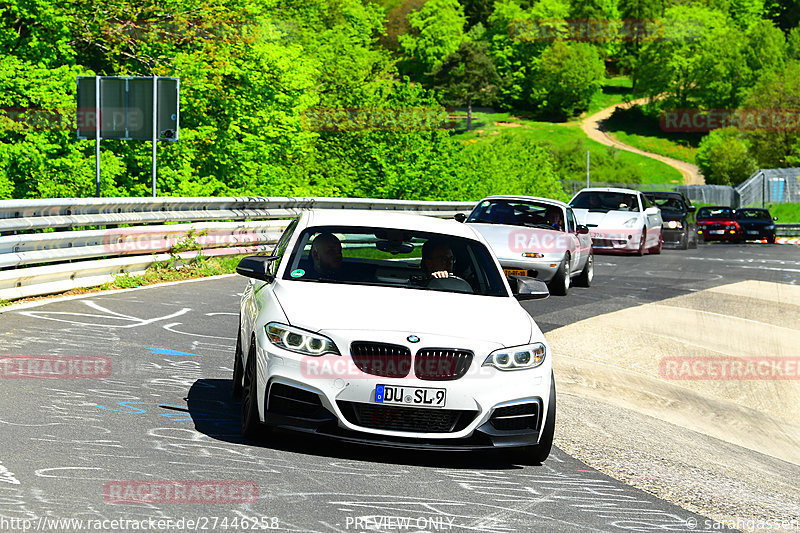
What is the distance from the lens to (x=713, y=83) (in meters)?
140

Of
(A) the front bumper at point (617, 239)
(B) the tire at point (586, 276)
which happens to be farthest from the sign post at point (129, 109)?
(A) the front bumper at point (617, 239)

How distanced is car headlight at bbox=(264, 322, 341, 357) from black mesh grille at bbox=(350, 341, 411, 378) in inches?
5.0

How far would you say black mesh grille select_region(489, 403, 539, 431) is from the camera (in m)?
6.40

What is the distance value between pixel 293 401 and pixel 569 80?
14216 centimetres

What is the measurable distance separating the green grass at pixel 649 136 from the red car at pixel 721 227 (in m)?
83.6

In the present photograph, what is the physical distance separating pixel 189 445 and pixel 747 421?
6.27 meters

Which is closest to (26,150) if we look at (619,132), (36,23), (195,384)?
(36,23)

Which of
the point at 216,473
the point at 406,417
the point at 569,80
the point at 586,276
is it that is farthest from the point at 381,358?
the point at 569,80

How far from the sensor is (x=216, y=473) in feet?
18.9

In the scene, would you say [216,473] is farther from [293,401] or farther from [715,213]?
[715,213]

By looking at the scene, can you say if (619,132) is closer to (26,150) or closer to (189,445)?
(26,150)

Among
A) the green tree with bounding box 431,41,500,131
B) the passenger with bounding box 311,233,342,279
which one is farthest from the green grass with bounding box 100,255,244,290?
the green tree with bounding box 431,41,500,131

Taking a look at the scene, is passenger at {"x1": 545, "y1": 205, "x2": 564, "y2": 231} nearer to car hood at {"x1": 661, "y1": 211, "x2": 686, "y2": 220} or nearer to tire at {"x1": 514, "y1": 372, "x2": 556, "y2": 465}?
tire at {"x1": 514, "y1": 372, "x2": 556, "y2": 465}

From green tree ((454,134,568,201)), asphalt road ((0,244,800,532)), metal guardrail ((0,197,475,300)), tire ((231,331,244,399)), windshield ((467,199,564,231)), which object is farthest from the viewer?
green tree ((454,134,568,201))
